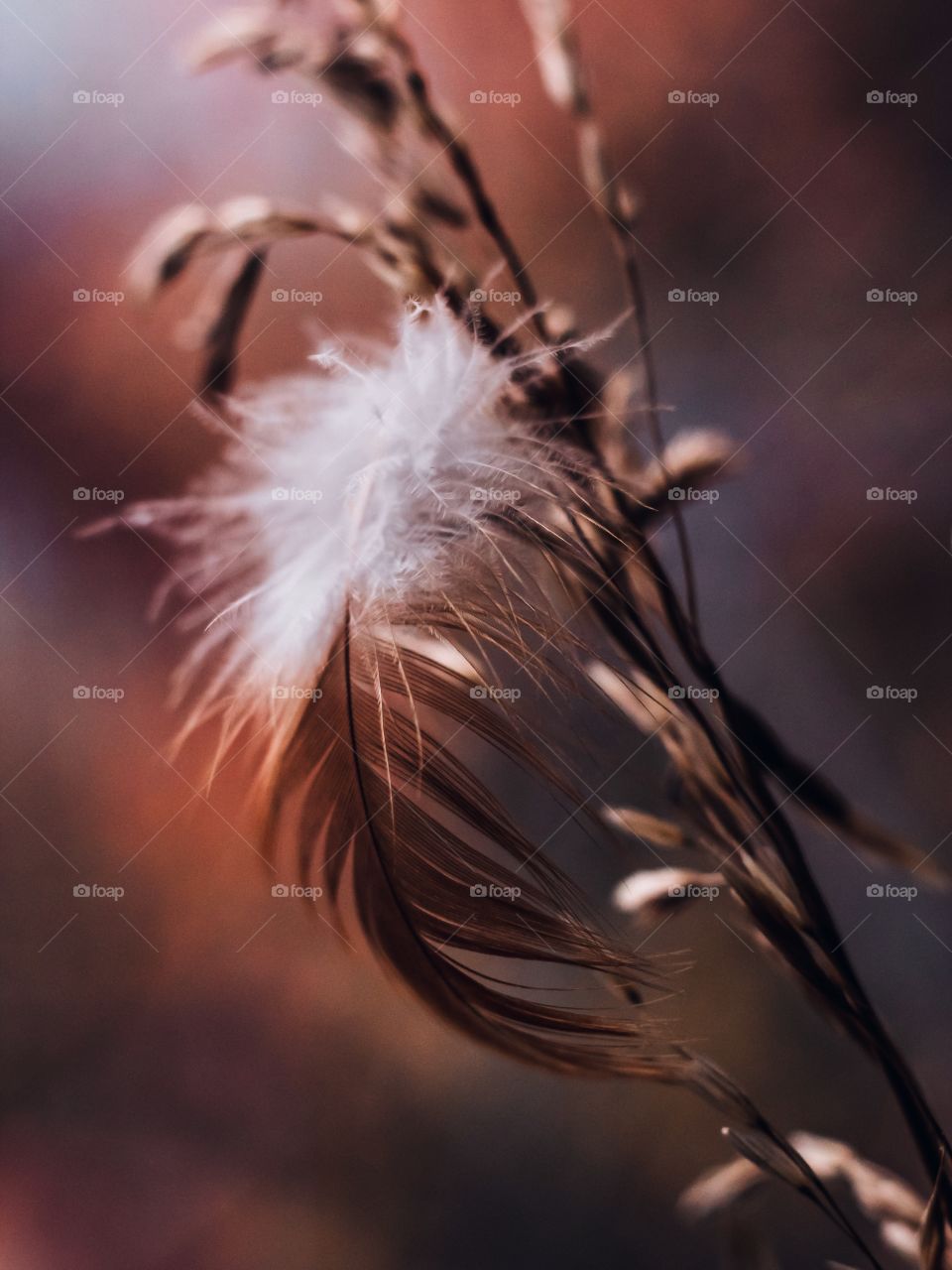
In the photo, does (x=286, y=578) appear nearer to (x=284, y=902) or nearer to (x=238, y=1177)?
(x=284, y=902)

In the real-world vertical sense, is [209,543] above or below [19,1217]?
above

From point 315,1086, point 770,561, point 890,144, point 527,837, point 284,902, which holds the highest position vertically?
point 890,144

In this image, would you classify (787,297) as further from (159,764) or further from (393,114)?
(159,764)

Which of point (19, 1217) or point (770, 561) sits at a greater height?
point (770, 561)

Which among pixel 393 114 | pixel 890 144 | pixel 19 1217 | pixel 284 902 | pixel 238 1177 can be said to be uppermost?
pixel 890 144

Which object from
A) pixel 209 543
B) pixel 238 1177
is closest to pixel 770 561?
pixel 209 543

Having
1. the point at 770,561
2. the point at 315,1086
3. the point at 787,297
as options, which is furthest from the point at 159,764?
the point at 787,297
